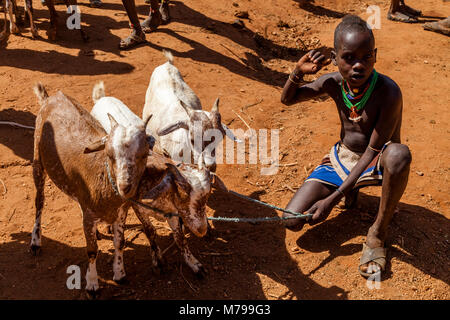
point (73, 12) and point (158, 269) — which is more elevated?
point (73, 12)

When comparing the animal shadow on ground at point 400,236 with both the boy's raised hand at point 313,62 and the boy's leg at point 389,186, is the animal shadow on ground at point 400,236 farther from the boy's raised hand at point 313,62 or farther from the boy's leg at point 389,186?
the boy's raised hand at point 313,62

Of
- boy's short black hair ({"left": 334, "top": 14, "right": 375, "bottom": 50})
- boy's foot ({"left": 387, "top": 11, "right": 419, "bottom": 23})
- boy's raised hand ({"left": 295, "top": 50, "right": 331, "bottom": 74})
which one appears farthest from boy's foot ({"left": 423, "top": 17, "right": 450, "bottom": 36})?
boy's raised hand ({"left": 295, "top": 50, "right": 331, "bottom": 74})

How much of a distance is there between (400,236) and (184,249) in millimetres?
2466

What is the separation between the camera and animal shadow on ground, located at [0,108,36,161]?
616 cm

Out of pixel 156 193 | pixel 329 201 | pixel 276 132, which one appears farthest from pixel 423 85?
pixel 156 193

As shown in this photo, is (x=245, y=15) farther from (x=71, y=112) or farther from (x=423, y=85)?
(x=71, y=112)

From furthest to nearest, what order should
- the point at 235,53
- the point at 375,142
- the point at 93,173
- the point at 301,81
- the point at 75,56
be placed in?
1. the point at 235,53
2. the point at 75,56
3. the point at 301,81
4. the point at 375,142
5. the point at 93,173

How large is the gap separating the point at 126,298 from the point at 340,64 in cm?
322

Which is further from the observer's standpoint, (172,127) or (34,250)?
(172,127)

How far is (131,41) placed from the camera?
8812mm

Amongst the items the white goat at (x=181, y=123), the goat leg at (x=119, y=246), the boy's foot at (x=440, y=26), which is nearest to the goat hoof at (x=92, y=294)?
the goat leg at (x=119, y=246)

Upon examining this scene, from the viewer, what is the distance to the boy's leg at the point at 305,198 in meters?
4.73

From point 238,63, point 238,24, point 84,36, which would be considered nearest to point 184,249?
point 238,63

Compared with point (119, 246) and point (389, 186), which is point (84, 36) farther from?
point (389, 186)
